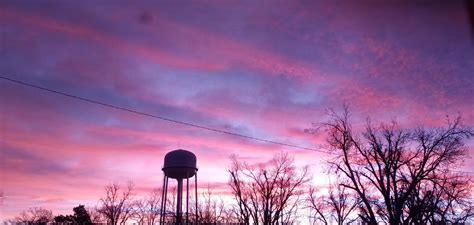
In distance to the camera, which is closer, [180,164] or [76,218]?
[180,164]

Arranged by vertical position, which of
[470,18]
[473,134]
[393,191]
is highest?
[473,134]

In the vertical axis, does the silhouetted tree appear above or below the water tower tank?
below

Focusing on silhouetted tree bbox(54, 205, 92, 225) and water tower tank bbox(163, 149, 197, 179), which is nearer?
water tower tank bbox(163, 149, 197, 179)

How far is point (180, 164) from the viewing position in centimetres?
3972

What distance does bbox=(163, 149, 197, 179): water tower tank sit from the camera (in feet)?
131

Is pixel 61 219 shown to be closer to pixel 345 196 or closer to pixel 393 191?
pixel 345 196

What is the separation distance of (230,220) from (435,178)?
35284mm

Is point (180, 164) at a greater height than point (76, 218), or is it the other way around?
point (180, 164)

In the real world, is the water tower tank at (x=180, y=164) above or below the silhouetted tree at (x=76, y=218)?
above

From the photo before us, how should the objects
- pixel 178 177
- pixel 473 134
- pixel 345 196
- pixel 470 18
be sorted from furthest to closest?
pixel 345 196
pixel 178 177
pixel 473 134
pixel 470 18

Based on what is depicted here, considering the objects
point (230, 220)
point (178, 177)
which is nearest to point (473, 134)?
point (178, 177)

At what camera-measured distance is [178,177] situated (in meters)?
42.0

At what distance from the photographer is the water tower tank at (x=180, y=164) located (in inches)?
1570

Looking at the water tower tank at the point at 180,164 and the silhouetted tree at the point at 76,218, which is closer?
the water tower tank at the point at 180,164
